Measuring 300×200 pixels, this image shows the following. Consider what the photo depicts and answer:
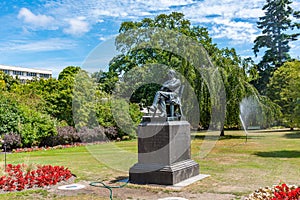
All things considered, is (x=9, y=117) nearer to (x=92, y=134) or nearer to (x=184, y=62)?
(x=92, y=134)

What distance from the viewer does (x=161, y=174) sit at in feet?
22.3

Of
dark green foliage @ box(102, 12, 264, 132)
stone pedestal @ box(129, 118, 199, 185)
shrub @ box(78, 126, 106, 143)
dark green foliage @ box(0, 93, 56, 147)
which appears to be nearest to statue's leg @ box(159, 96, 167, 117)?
stone pedestal @ box(129, 118, 199, 185)

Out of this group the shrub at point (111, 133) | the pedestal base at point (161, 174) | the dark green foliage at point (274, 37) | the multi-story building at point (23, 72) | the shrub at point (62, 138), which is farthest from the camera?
the multi-story building at point (23, 72)

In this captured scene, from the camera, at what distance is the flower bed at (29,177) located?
658 cm

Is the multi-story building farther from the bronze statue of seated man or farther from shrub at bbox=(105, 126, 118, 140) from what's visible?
the bronze statue of seated man

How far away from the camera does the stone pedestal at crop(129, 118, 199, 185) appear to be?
22.2 ft

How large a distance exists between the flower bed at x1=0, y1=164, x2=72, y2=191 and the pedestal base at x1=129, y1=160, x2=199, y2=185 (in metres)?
1.67

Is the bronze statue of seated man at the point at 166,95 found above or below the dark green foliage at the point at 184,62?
below

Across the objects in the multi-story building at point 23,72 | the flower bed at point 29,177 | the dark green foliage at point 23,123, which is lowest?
the flower bed at point 29,177

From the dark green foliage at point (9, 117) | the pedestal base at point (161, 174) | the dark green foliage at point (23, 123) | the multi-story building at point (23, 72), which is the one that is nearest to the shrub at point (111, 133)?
the dark green foliage at point (23, 123)

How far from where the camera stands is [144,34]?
77.5ft

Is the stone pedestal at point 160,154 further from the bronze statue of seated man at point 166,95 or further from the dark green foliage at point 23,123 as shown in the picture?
the dark green foliage at point 23,123

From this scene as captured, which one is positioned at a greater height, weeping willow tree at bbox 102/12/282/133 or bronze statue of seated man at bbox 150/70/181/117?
weeping willow tree at bbox 102/12/282/133

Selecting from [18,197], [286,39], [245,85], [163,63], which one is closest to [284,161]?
[18,197]
